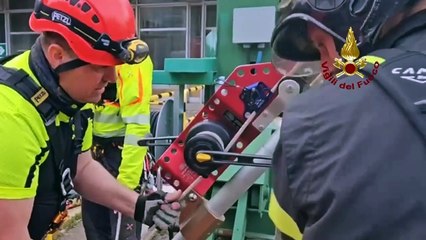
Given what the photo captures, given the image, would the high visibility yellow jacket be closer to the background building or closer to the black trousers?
the black trousers

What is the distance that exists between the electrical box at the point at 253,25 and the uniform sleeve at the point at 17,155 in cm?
154

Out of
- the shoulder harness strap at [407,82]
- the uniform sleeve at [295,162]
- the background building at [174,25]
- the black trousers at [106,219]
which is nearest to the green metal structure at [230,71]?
the black trousers at [106,219]

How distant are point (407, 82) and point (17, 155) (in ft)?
4.36

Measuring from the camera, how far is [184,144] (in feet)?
6.09

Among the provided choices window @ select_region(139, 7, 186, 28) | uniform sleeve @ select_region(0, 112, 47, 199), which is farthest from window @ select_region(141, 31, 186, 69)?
uniform sleeve @ select_region(0, 112, 47, 199)

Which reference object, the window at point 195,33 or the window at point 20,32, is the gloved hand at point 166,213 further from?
the window at point 20,32

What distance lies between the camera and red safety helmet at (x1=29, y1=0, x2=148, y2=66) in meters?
1.81

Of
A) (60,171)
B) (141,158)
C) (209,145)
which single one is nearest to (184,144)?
(209,145)

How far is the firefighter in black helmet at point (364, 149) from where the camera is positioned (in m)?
0.77

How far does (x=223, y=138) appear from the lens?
1.78 meters

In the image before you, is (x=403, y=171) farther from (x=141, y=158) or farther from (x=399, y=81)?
(x=141, y=158)

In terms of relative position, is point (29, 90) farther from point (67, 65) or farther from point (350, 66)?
point (350, 66)

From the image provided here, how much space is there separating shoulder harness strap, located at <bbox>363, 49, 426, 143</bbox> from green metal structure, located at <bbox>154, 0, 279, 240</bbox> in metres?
1.91

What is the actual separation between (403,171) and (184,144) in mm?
1167
